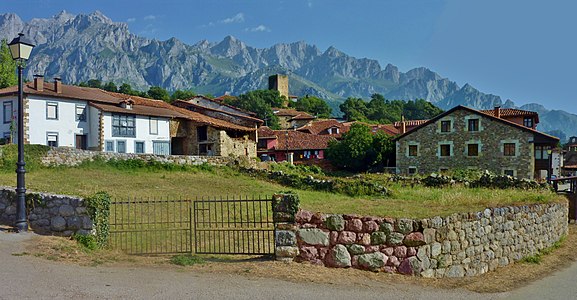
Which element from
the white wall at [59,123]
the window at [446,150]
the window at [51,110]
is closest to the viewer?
the white wall at [59,123]

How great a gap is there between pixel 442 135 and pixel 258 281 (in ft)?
149

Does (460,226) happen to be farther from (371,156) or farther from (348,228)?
(371,156)

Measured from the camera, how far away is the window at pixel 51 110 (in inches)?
1526

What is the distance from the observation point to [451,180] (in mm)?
29328

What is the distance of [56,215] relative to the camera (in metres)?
11.9

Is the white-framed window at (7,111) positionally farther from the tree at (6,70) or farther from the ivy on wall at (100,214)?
the ivy on wall at (100,214)

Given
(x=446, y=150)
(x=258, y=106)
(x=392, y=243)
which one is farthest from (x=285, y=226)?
(x=258, y=106)

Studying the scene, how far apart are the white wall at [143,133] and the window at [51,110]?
4.08 meters

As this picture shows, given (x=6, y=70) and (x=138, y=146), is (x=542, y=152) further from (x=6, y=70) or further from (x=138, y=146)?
(x=6, y=70)

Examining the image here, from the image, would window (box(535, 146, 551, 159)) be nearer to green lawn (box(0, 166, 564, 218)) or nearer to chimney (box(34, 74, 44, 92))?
green lawn (box(0, 166, 564, 218))

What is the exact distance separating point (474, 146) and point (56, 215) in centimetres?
4560

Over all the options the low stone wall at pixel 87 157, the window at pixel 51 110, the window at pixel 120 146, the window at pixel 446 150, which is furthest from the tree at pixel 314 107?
the low stone wall at pixel 87 157

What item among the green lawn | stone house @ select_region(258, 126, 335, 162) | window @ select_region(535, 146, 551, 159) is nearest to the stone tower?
stone house @ select_region(258, 126, 335, 162)

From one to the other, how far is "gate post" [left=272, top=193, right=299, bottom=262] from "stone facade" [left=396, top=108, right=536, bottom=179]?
42.7 meters
